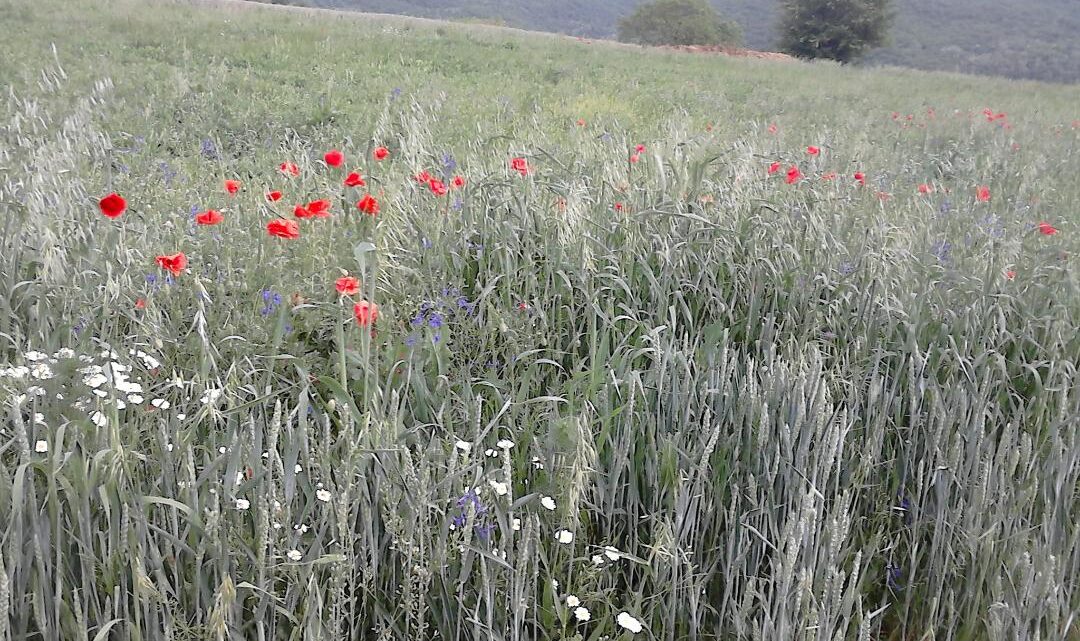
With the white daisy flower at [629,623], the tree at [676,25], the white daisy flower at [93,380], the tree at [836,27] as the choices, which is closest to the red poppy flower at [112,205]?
the white daisy flower at [93,380]

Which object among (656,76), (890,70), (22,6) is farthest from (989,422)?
(890,70)

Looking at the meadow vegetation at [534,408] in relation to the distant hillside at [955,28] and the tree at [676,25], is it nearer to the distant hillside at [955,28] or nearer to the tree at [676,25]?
the distant hillside at [955,28]

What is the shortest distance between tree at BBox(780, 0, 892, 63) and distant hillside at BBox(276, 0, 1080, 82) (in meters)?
2.16

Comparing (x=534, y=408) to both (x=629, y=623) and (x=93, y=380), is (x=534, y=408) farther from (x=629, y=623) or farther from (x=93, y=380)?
(x=93, y=380)

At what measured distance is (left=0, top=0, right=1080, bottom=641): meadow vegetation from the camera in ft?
4.27

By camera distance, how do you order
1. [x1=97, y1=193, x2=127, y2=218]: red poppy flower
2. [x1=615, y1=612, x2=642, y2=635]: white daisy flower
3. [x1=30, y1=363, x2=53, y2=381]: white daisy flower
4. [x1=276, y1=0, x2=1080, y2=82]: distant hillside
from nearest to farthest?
1. [x1=615, y1=612, x2=642, y2=635]: white daisy flower
2. [x1=30, y1=363, x2=53, y2=381]: white daisy flower
3. [x1=97, y1=193, x2=127, y2=218]: red poppy flower
4. [x1=276, y1=0, x2=1080, y2=82]: distant hillside

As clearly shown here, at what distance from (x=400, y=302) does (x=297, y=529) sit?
1.22 meters

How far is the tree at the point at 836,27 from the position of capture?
122ft

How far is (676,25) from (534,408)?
48.3 metres

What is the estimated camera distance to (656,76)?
12570 millimetres

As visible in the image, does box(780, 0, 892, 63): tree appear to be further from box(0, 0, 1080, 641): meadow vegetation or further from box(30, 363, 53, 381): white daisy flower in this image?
box(30, 363, 53, 381): white daisy flower

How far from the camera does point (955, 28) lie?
204 ft

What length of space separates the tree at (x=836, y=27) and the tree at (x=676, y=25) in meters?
7.45

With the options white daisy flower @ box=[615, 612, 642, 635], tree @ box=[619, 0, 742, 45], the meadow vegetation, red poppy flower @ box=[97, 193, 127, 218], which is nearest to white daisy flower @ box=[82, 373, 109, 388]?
the meadow vegetation
